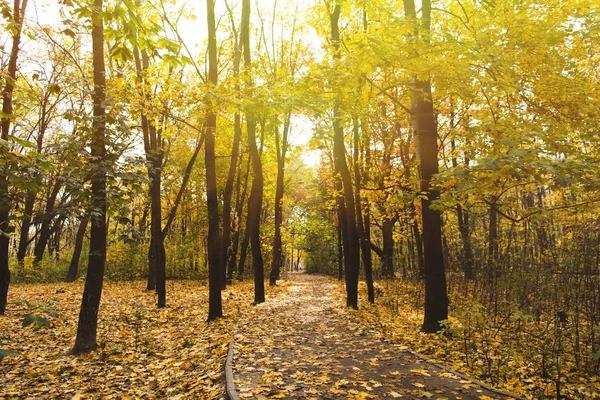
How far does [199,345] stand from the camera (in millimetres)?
8102

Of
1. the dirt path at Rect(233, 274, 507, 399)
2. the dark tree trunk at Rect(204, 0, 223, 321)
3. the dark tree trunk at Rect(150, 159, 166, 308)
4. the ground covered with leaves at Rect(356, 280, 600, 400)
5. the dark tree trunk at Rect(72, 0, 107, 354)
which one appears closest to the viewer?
the dirt path at Rect(233, 274, 507, 399)

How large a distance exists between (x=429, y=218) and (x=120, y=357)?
23.8ft

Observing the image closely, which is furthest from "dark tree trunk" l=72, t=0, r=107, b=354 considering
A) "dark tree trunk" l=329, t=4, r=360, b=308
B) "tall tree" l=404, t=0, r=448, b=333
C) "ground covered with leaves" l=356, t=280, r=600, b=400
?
"dark tree trunk" l=329, t=4, r=360, b=308

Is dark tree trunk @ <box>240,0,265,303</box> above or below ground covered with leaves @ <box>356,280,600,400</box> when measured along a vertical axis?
above

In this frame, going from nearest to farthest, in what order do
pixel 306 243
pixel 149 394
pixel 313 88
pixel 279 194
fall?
pixel 149 394, pixel 313 88, pixel 279 194, pixel 306 243

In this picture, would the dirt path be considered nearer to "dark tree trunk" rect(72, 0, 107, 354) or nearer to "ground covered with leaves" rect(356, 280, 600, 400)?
"ground covered with leaves" rect(356, 280, 600, 400)

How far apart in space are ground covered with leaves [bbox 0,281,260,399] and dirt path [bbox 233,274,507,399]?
1.84ft

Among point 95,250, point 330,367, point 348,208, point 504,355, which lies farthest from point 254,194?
point 504,355

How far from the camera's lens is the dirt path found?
5.06 meters

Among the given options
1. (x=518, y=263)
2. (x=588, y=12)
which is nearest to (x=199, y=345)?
(x=518, y=263)

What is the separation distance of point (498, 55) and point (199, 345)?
8102 mm

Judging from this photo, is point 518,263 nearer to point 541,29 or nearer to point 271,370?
point 541,29

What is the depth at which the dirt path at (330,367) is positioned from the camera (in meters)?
5.06

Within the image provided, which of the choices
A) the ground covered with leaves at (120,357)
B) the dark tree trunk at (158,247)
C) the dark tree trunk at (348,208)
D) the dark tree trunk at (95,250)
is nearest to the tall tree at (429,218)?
the dark tree trunk at (348,208)
